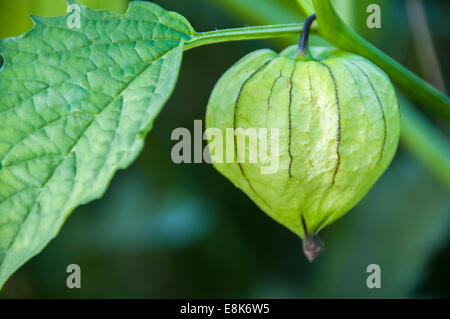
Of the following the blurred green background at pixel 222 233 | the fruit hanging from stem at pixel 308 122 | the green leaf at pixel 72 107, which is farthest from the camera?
the blurred green background at pixel 222 233

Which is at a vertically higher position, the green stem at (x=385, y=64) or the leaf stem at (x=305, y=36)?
the leaf stem at (x=305, y=36)

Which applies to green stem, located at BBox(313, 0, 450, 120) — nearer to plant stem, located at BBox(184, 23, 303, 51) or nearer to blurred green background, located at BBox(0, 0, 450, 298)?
plant stem, located at BBox(184, 23, 303, 51)

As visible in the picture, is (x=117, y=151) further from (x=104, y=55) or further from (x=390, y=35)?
(x=390, y=35)

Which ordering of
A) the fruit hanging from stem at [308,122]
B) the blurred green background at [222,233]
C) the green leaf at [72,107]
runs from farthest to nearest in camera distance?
the blurred green background at [222,233]
the fruit hanging from stem at [308,122]
the green leaf at [72,107]

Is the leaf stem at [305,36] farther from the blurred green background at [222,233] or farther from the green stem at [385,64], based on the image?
the blurred green background at [222,233]

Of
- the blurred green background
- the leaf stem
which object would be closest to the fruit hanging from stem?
the leaf stem

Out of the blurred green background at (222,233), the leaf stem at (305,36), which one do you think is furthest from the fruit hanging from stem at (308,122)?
the blurred green background at (222,233)
